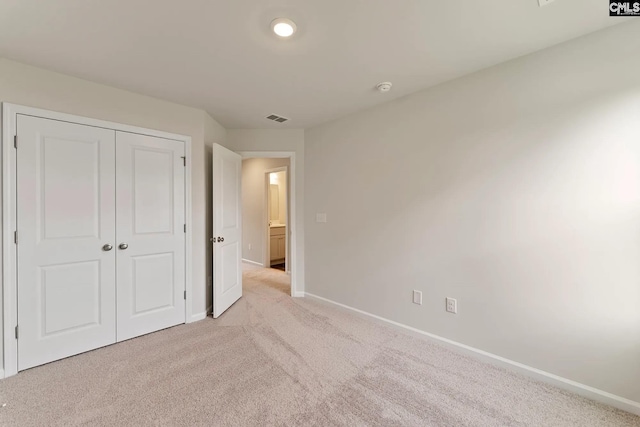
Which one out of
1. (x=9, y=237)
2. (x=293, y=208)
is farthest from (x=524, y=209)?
(x=9, y=237)

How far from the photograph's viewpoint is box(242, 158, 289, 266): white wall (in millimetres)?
5336

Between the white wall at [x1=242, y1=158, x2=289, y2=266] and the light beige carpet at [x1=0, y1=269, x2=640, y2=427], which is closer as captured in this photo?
the light beige carpet at [x1=0, y1=269, x2=640, y2=427]

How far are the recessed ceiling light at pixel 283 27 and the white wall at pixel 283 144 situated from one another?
190 cm

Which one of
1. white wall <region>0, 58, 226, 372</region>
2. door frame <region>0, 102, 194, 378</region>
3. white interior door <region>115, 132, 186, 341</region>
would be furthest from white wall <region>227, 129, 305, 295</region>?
door frame <region>0, 102, 194, 378</region>

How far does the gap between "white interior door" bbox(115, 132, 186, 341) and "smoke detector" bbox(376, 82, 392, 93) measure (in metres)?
2.06

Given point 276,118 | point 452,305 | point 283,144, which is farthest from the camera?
point 283,144

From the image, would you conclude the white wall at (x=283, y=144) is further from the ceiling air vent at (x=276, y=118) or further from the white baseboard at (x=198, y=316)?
the white baseboard at (x=198, y=316)

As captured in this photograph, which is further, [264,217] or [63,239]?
[264,217]

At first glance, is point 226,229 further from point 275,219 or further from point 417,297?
point 275,219

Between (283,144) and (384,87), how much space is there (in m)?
1.64

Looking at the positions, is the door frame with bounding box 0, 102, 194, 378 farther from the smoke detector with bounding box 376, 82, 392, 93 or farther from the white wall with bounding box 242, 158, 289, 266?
the white wall with bounding box 242, 158, 289, 266

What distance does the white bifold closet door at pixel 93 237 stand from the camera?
1.93 meters

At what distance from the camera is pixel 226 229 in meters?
3.06

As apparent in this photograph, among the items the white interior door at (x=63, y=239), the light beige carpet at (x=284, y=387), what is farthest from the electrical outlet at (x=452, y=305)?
the white interior door at (x=63, y=239)
